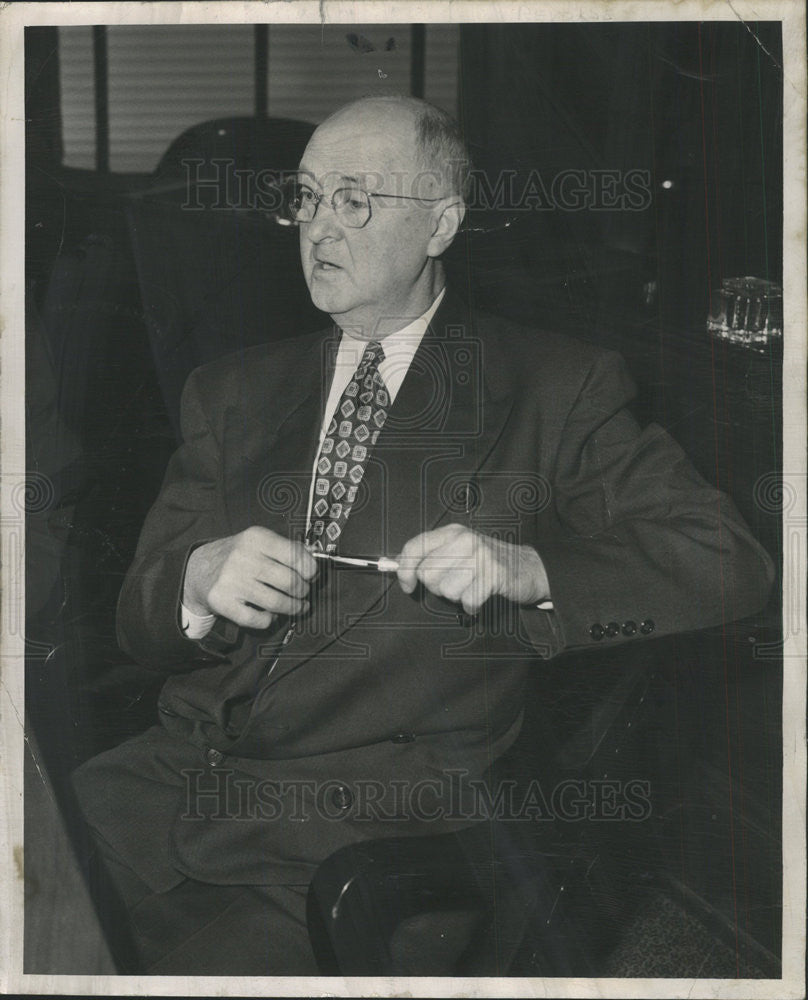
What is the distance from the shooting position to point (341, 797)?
2023 mm

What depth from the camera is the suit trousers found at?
6.64 ft

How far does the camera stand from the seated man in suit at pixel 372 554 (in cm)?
199

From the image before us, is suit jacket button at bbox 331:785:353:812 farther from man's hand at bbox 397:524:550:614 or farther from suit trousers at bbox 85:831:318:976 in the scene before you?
man's hand at bbox 397:524:550:614

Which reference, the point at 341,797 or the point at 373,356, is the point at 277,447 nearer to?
the point at 373,356

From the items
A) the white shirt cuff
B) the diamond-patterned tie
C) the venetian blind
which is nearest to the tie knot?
the diamond-patterned tie

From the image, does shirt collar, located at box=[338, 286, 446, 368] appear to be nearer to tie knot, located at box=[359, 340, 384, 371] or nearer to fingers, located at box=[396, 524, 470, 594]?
tie knot, located at box=[359, 340, 384, 371]

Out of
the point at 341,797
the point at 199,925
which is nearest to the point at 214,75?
the point at 341,797

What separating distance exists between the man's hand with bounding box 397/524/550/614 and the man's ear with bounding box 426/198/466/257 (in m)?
0.48

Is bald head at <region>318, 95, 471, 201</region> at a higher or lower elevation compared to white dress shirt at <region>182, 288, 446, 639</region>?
higher

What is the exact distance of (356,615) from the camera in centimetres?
199

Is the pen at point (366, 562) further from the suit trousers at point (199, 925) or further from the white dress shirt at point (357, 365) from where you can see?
the suit trousers at point (199, 925)
